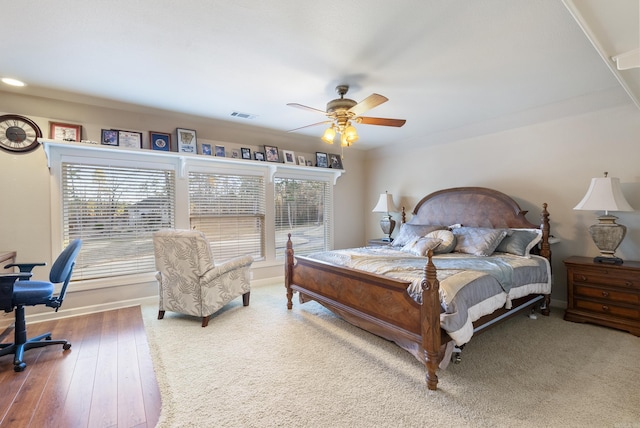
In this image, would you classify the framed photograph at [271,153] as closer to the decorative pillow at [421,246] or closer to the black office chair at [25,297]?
the decorative pillow at [421,246]

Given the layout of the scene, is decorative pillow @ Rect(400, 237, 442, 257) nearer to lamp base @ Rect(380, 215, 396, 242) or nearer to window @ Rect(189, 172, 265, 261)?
lamp base @ Rect(380, 215, 396, 242)

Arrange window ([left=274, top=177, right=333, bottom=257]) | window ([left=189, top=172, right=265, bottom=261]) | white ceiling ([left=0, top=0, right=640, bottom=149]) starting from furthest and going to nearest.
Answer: window ([left=274, top=177, right=333, bottom=257]) < window ([left=189, top=172, right=265, bottom=261]) < white ceiling ([left=0, top=0, right=640, bottom=149])

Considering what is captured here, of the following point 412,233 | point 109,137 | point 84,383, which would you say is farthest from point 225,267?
point 412,233

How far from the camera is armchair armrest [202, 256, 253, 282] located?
3.22m

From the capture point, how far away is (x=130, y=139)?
376 cm

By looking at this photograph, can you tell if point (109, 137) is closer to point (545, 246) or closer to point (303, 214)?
point (303, 214)

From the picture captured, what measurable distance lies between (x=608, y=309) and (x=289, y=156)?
14.8ft

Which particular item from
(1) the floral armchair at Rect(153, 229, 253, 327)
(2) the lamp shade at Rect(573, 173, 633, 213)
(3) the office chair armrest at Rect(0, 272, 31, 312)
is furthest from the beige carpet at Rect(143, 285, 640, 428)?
(2) the lamp shade at Rect(573, 173, 633, 213)

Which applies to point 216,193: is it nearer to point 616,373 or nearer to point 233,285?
point 233,285

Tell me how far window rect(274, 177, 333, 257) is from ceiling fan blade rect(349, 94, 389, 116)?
2535 millimetres

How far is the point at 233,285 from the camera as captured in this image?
140 inches

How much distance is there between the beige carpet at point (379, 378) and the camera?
5.78 feet

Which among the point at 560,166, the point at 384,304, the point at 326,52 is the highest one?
the point at 326,52

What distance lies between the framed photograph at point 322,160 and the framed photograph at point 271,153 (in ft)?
2.67
